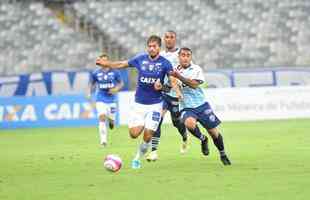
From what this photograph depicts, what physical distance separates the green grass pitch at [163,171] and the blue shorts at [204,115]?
0.81m

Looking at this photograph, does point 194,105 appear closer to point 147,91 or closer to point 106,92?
point 147,91

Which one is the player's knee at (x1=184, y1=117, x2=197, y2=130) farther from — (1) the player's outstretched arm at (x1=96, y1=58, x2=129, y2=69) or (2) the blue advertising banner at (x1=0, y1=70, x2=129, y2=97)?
(2) the blue advertising banner at (x1=0, y1=70, x2=129, y2=97)

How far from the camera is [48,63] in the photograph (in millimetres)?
37906

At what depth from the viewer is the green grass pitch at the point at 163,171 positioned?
12102 millimetres

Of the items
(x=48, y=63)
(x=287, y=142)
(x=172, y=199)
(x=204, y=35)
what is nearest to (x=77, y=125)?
(x=48, y=63)

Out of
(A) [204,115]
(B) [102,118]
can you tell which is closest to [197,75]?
(A) [204,115]

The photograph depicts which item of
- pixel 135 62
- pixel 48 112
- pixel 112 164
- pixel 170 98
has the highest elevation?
pixel 135 62

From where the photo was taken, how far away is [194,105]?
53.0 ft

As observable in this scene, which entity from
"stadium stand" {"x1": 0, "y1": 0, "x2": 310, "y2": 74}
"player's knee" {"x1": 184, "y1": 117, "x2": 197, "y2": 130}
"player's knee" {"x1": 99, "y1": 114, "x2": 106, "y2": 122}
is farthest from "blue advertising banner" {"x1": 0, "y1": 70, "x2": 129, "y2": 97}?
"player's knee" {"x1": 184, "y1": 117, "x2": 197, "y2": 130}

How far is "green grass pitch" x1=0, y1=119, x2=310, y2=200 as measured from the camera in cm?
1210

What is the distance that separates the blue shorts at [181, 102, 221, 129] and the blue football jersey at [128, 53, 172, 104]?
0.59m

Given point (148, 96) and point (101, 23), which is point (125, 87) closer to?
point (101, 23)

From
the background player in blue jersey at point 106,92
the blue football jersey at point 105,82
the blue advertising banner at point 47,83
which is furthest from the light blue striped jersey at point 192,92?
the blue advertising banner at point 47,83

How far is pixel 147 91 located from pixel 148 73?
361 mm
